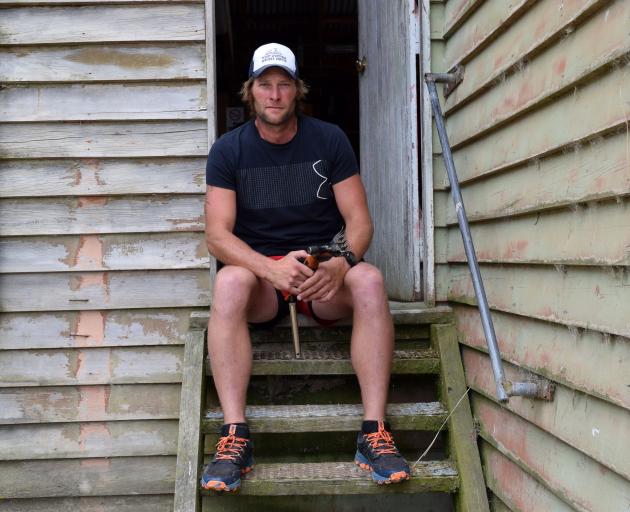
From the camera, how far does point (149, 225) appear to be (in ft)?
9.57

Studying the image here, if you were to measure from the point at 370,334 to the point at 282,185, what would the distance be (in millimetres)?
642

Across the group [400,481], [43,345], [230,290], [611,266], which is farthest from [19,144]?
[611,266]

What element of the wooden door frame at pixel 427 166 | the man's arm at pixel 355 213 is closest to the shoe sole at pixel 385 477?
the man's arm at pixel 355 213

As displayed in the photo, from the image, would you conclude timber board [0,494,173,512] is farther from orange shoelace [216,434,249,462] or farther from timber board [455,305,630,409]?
timber board [455,305,630,409]

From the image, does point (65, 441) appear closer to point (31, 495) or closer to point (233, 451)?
point (31, 495)

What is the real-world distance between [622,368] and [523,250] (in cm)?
63

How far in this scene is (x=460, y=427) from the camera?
2496 millimetres

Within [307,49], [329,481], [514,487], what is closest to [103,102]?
[329,481]

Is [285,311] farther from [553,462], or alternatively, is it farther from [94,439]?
[553,462]

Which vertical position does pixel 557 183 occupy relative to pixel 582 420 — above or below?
above

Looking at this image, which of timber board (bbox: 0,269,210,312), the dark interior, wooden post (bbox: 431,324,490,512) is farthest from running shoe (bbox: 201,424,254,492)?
the dark interior

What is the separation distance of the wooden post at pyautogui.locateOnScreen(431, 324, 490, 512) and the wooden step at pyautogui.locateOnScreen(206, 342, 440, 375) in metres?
0.05

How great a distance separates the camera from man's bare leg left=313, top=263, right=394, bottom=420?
7.78 feet

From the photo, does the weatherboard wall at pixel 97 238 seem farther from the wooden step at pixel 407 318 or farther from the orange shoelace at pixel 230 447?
the orange shoelace at pixel 230 447
